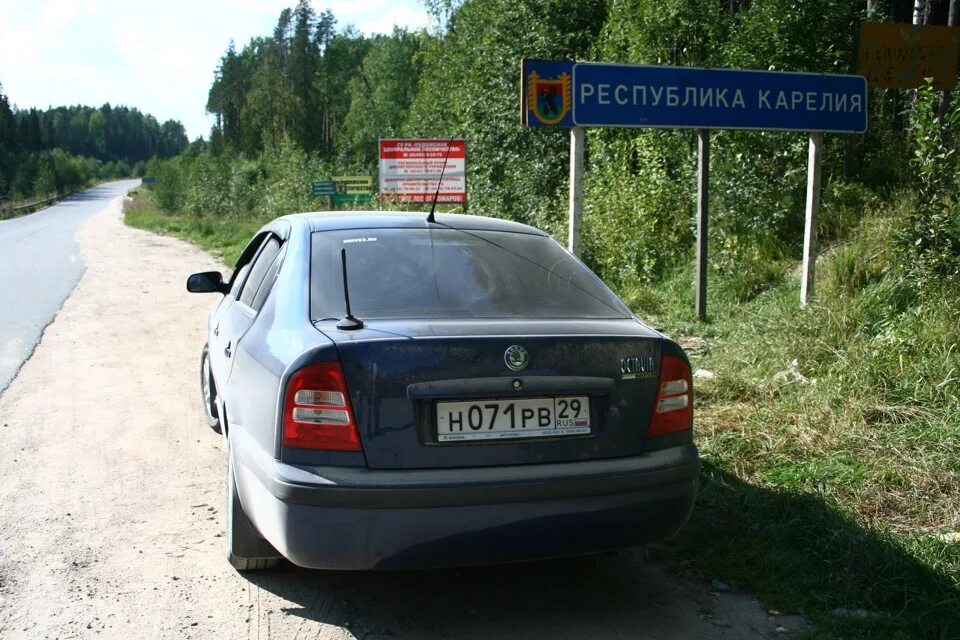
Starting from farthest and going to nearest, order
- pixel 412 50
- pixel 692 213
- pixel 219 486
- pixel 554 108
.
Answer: pixel 412 50, pixel 692 213, pixel 554 108, pixel 219 486

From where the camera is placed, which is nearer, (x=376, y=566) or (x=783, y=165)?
(x=376, y=566)

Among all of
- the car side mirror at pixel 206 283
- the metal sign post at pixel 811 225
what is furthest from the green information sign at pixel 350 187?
the car side mirror at pixel 206 283

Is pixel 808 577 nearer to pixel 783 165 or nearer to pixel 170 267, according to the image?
pixel 783 165

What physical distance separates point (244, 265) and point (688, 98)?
17.4ft

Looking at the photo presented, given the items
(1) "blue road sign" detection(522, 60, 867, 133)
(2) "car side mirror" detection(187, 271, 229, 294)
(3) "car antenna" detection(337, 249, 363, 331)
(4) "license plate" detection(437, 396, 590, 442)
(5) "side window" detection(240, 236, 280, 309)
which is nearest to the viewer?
(4) "license plate" detection(437, 396, 590, 442)

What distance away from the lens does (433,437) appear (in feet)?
10.8

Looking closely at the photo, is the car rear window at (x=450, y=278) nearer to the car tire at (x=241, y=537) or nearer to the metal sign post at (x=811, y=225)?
the car tire at (x=241, y=537)

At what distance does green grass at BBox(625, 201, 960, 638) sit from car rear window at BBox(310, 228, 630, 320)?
4.26 feet

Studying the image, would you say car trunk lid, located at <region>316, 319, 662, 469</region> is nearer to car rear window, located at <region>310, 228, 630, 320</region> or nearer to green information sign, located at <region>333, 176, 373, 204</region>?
car rear window, located at <region>310, 228, 630, 320</region>

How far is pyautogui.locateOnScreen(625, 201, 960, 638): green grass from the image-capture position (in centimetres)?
381

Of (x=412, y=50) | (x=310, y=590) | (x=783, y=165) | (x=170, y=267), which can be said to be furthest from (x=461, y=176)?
(x=412, y=50)

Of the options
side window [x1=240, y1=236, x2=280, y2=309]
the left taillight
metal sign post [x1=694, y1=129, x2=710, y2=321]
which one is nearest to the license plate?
the left taillight

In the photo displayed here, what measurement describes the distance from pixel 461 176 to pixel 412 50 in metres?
48.1

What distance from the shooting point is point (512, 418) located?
11.1 feet
